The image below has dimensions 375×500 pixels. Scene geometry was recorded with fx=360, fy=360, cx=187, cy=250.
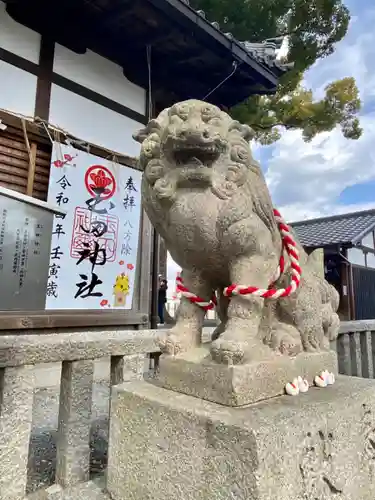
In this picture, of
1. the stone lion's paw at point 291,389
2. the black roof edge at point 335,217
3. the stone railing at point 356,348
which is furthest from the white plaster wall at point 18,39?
the black roof edge at point 335,217

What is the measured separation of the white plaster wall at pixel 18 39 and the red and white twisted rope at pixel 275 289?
3.20m

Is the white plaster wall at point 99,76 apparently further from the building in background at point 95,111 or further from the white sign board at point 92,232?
the white sign board at point 92,232

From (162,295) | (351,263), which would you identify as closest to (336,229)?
(351,263)

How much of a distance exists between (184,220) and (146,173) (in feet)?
0.71

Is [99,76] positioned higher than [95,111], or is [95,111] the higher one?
[99,76]

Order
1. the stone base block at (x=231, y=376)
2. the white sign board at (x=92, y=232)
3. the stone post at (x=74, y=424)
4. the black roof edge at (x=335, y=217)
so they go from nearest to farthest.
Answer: the stone base block at (x=231, y=376)
the stone post at (x=74, y=424)
the white sign board at (x=92, y=232)
the black roof edge at (x=335, y=217)

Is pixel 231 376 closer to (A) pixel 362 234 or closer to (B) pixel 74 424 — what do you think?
(B) pixel 74 424

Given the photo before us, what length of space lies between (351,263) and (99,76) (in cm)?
793

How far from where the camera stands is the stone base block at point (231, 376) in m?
1.02

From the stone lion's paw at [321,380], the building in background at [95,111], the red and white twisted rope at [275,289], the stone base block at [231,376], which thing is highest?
the building in background at [95,111]

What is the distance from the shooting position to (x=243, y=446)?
882 millimetres

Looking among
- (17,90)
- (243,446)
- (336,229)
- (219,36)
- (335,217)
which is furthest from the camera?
(335,217)

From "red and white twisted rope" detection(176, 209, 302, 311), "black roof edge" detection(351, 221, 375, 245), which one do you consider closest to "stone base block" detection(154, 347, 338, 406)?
"red and white twisted rope" detection(176, 209, 302, 311)

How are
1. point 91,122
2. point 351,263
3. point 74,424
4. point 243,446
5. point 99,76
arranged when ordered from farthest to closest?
point 351,263
point 99,76
point 91,122
point 74,424
point 243,446
